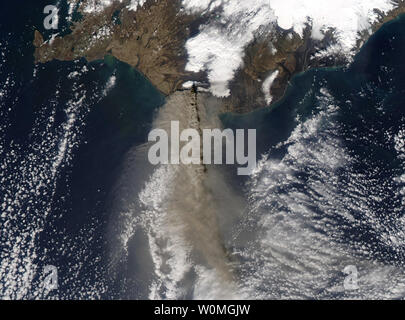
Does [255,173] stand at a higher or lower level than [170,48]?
lower

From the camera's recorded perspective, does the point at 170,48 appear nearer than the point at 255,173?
No

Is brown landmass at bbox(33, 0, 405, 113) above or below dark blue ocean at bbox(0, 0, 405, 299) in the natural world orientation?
above

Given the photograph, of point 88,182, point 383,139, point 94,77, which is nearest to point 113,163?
point 88,182

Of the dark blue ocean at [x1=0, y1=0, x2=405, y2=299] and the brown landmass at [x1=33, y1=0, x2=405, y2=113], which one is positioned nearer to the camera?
the dark blue ocean at [x1=0, y1=0, x2=405, y2=299]

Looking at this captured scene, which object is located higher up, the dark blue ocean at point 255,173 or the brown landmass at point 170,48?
the brown landmass at point 170,48

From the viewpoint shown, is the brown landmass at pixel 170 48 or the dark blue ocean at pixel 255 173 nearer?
the dark blue ocean at pixel 255 173
